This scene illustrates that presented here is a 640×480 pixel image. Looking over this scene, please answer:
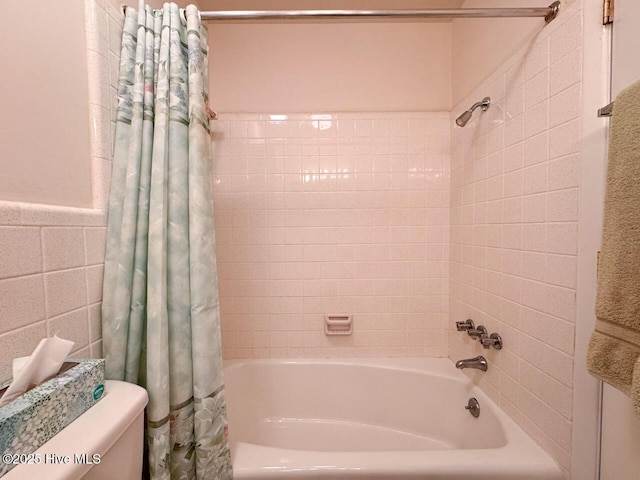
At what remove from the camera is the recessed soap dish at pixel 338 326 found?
157cm

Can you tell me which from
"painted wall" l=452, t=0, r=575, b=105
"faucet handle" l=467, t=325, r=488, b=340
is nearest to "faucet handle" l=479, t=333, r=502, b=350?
"faucet handle" l=467, t=325, r=488, b=340

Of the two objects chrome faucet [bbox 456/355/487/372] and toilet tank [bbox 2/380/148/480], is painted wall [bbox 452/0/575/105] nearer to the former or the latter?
chrome faucet [bbox 456/355/487/372]

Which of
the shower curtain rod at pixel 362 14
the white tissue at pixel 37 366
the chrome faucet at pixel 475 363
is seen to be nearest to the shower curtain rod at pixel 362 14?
the shower curtain rod at pixel 362 14

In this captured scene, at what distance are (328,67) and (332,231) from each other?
2.99 feet

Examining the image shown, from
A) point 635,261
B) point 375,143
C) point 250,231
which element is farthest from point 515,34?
point 250,231

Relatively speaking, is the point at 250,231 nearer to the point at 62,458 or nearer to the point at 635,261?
the point at 62,458

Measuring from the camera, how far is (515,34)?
1047 millimetres

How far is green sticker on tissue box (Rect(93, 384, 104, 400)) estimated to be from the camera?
0.58 m

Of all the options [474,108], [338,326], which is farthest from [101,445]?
[474,108]

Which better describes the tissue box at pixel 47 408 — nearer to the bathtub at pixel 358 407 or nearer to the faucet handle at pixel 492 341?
the bathtub at pixel 358 407

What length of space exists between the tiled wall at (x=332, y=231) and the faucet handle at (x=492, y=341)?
426 millimetres

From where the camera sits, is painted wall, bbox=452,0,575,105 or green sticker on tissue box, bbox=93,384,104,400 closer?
green sticker on tissue box, bbox=93,384,104,400

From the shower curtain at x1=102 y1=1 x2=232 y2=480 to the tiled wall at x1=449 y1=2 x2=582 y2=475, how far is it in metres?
Result: 1.01

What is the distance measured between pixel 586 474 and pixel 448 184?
124cm
